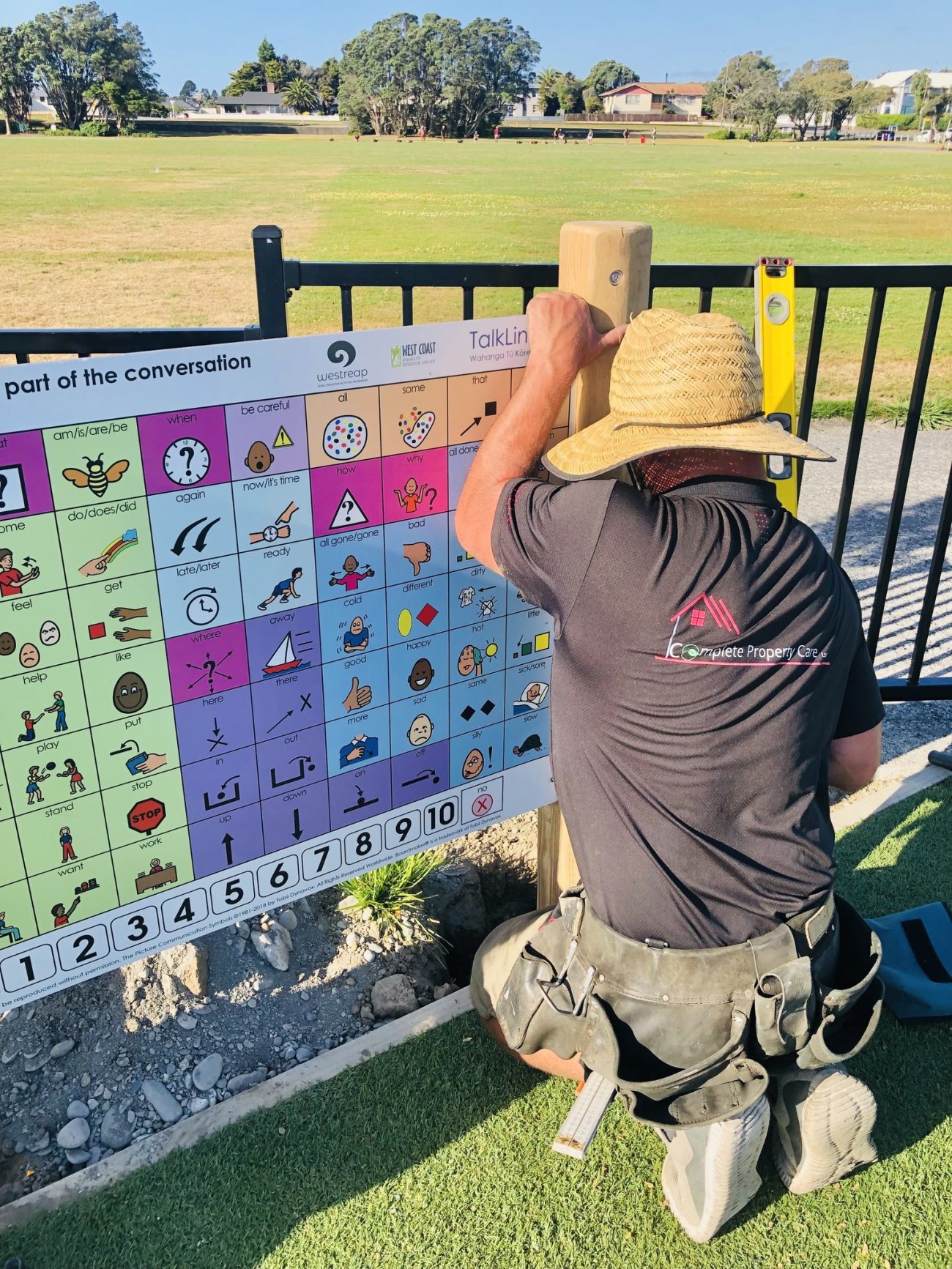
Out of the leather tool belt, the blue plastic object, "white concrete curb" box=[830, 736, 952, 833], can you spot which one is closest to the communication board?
the leather tool belt

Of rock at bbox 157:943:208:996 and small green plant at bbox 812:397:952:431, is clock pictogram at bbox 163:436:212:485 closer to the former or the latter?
rock at bbox 157:943:208:996

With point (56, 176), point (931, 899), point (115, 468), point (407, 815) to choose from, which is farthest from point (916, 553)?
point (56, 176)

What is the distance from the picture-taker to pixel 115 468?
6.20 ft

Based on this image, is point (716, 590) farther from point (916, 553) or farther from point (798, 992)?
point (916, 553)

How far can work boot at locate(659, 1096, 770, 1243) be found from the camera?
2172 mm

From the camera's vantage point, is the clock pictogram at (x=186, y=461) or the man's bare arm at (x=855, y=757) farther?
the man's bare arm at (x=855, y=757)

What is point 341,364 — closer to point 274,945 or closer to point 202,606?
point 202,606

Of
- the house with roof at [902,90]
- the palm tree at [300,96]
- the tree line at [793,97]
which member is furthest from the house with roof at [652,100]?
the palm tree at [300,96]

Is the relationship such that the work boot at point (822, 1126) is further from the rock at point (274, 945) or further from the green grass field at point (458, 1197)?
the rock at point (274, 945)

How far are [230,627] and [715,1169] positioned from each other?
1502 mm

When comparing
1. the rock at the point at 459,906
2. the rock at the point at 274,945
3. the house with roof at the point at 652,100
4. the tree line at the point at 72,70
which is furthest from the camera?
the house with roof at the point at 652,100

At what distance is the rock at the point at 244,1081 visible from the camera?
262cm

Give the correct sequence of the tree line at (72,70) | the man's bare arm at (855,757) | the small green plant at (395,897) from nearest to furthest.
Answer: the man's bare arm at (855,757), the small green plant at (395,897), the tree line at (72,70)

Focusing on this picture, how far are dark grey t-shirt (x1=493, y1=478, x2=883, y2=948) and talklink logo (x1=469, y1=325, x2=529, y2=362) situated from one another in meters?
0.32
